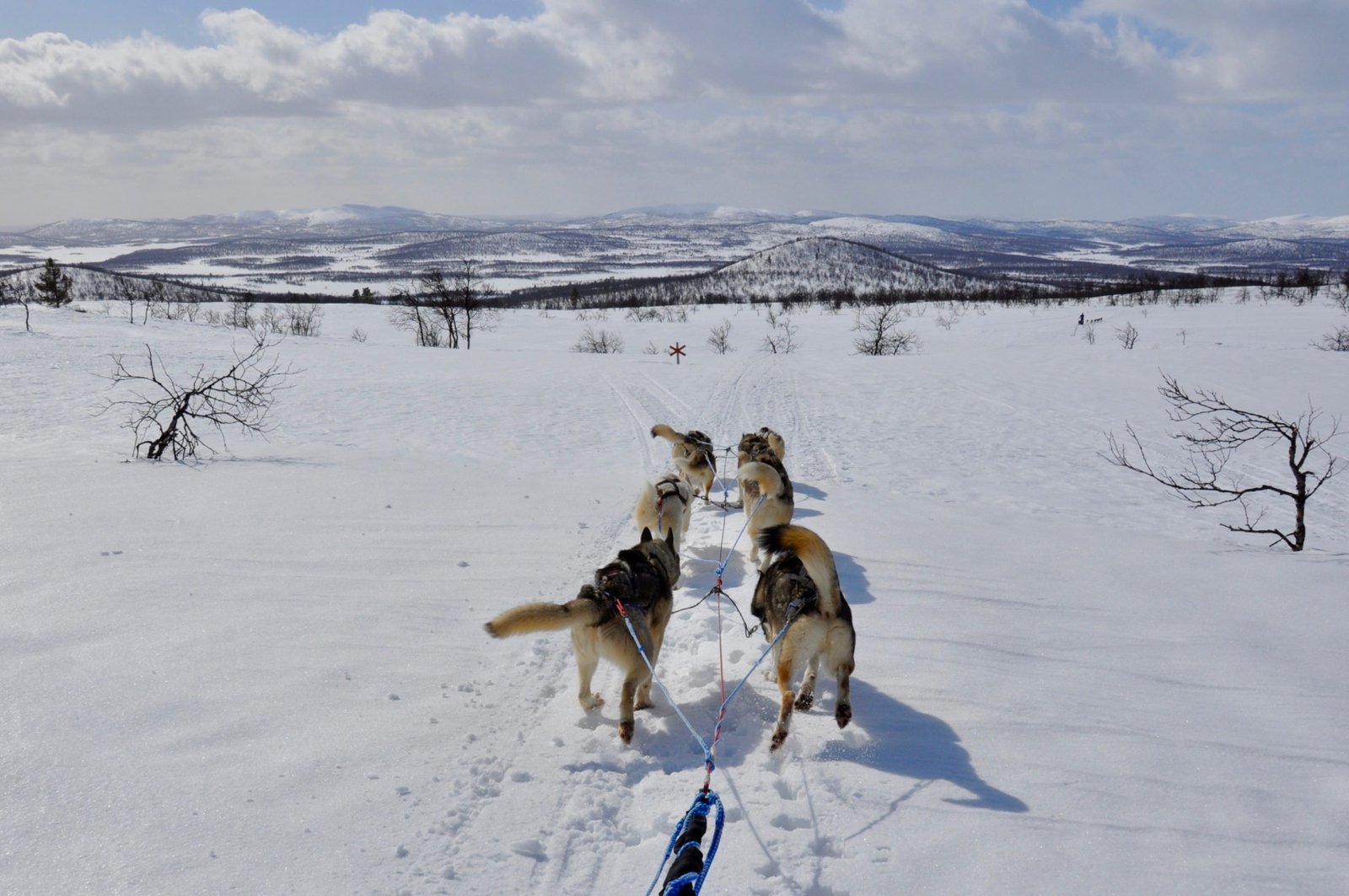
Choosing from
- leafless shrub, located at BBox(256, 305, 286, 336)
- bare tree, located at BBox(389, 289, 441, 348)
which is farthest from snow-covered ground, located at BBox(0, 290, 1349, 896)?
bare tree, located at BBox(389, 289, 441, 348)

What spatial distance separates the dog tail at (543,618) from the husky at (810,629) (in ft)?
3.26

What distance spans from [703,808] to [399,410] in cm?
1536

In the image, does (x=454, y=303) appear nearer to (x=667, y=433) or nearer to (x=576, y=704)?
(x=667, y=433)

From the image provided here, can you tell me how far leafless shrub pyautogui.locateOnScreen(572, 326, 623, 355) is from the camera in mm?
43344

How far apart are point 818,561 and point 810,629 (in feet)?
1.15

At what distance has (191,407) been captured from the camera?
14281 mm

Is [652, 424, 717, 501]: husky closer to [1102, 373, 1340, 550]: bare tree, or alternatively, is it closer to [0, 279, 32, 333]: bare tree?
[1102, 373, 1340, 550]: bare tree

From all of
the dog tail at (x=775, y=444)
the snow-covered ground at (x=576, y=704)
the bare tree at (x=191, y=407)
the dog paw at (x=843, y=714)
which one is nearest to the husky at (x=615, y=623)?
the snow-covered ground at (x=576, y=704)

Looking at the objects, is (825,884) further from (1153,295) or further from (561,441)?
(1153,295)

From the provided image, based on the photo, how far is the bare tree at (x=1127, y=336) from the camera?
40353mm

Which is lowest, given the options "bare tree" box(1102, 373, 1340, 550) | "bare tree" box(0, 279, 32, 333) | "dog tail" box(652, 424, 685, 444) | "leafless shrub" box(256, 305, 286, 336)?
Answer: "bare tree" box(1102, 373, 1340, 550)

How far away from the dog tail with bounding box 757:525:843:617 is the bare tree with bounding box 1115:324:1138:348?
140 feet

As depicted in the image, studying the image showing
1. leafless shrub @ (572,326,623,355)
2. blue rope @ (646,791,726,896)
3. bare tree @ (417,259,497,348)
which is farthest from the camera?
bare tree @ (417,259,497,348)

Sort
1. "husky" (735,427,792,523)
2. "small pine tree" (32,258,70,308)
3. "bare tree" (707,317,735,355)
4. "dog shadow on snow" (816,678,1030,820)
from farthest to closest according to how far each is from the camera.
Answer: "small pine tree" (32,258,70,308) → "bare tree" (707,317,735,355) → "husky" (735,427,792,523) → "dog shadow on snow" (816,678,1030,820)
